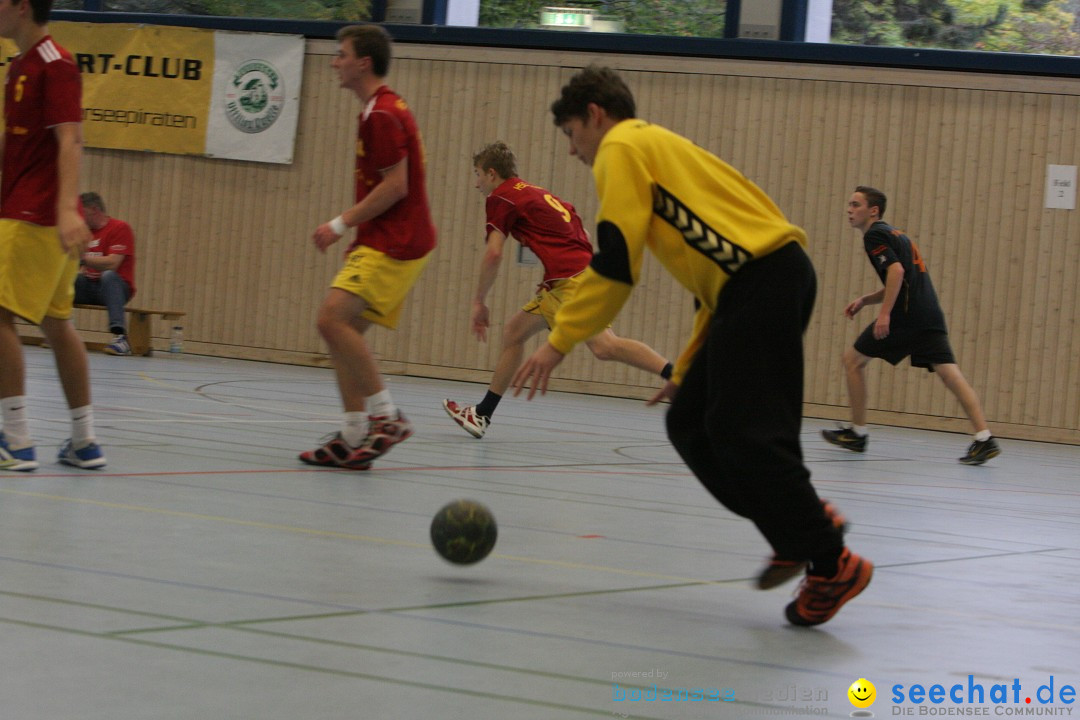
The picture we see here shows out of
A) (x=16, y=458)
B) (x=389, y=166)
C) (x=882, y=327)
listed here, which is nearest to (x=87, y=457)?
(x=16, y=458)

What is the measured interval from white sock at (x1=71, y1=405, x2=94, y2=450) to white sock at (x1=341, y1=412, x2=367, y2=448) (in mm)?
1112

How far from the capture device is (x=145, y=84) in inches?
591

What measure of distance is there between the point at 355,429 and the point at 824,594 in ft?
9.86

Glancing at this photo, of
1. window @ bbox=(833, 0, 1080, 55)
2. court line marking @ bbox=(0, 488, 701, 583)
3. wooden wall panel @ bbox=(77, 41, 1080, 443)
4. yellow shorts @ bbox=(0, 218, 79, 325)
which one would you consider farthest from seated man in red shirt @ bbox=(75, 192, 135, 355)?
court line marking @ bbox=(0, 488, 701, 583)

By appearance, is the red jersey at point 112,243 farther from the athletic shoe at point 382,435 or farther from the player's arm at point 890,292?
the athletic shoe at point 382,435

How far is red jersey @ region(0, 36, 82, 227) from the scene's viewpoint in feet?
15.8

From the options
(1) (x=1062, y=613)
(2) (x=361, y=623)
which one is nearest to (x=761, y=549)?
(1) (x=1062, y=613)

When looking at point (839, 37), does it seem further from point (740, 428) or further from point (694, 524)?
point (740, 428)

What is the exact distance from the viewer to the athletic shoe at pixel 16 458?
487 cm

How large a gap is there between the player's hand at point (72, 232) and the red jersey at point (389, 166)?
1.42 metres

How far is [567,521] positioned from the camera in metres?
4.72

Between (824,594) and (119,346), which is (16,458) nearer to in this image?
(824,594)

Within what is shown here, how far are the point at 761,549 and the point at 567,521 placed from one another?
719 mm

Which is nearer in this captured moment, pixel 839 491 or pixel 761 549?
pixel 761 549
